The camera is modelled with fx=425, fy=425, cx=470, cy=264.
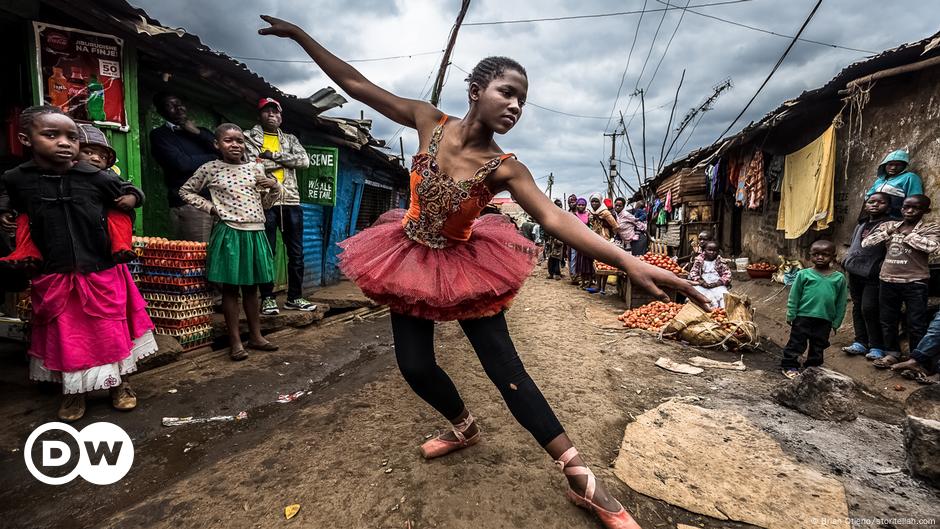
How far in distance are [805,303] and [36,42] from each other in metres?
7.01

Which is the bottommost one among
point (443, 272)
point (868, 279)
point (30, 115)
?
point (868, 279)

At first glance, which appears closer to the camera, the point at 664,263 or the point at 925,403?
the point at 925,403

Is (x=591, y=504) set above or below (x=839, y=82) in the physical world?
below

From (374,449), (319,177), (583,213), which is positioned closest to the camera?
(374,449)

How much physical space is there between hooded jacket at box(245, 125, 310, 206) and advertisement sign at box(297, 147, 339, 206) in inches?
54.3

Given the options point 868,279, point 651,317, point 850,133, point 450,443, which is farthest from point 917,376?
point 450,443

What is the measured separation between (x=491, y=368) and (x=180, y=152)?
4074 mm

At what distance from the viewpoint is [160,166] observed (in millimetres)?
4547

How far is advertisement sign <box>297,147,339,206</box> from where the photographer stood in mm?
6562

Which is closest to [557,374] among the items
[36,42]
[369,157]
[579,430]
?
[579,430]

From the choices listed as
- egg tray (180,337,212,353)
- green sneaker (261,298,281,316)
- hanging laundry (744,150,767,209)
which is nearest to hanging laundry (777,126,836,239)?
hanging laundry (744,150,767,209)

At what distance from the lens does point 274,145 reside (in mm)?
4953

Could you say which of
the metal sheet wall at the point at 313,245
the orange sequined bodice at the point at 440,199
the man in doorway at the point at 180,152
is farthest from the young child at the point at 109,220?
the metal sheet wall at the point at 313,245

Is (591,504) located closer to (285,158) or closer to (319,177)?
(285,158)
